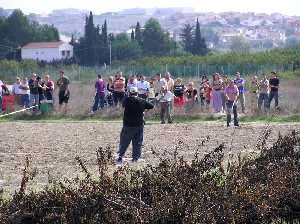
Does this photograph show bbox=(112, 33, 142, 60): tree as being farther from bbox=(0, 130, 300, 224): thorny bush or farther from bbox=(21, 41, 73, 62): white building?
bbox=(0, 130, 300, 224): thorny bush

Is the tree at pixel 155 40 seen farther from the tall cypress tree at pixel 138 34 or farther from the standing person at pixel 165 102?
the standing person at pixel 165 102

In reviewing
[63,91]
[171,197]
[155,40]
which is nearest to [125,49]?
[155,40]

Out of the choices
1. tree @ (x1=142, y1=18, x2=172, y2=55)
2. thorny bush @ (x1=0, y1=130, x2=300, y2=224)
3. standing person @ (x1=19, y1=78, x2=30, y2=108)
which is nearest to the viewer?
thorny bush @ (x1=0, y1=130, x2=300, y2=224)

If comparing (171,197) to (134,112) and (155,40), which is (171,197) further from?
(155,40)

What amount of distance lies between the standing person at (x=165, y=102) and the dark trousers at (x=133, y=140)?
9.31 metres

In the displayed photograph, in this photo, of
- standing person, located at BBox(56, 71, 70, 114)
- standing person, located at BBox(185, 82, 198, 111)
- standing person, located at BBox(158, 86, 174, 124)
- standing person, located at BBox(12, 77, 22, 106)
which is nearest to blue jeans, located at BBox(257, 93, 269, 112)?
standing person, located at BBox(185, 82, 198, 111)

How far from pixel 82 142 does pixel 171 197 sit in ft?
40.7

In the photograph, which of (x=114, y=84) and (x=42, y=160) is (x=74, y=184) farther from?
(x=114, y=84)

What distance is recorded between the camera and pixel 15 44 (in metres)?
A: 118

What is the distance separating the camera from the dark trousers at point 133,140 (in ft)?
52.0

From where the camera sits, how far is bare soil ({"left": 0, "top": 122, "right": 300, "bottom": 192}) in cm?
1462

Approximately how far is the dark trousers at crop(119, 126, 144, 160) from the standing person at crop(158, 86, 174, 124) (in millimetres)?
9312

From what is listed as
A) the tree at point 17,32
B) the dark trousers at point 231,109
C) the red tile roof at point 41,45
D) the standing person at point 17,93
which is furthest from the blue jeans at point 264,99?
the red tile roof at point 41,45

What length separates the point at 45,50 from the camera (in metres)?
132
